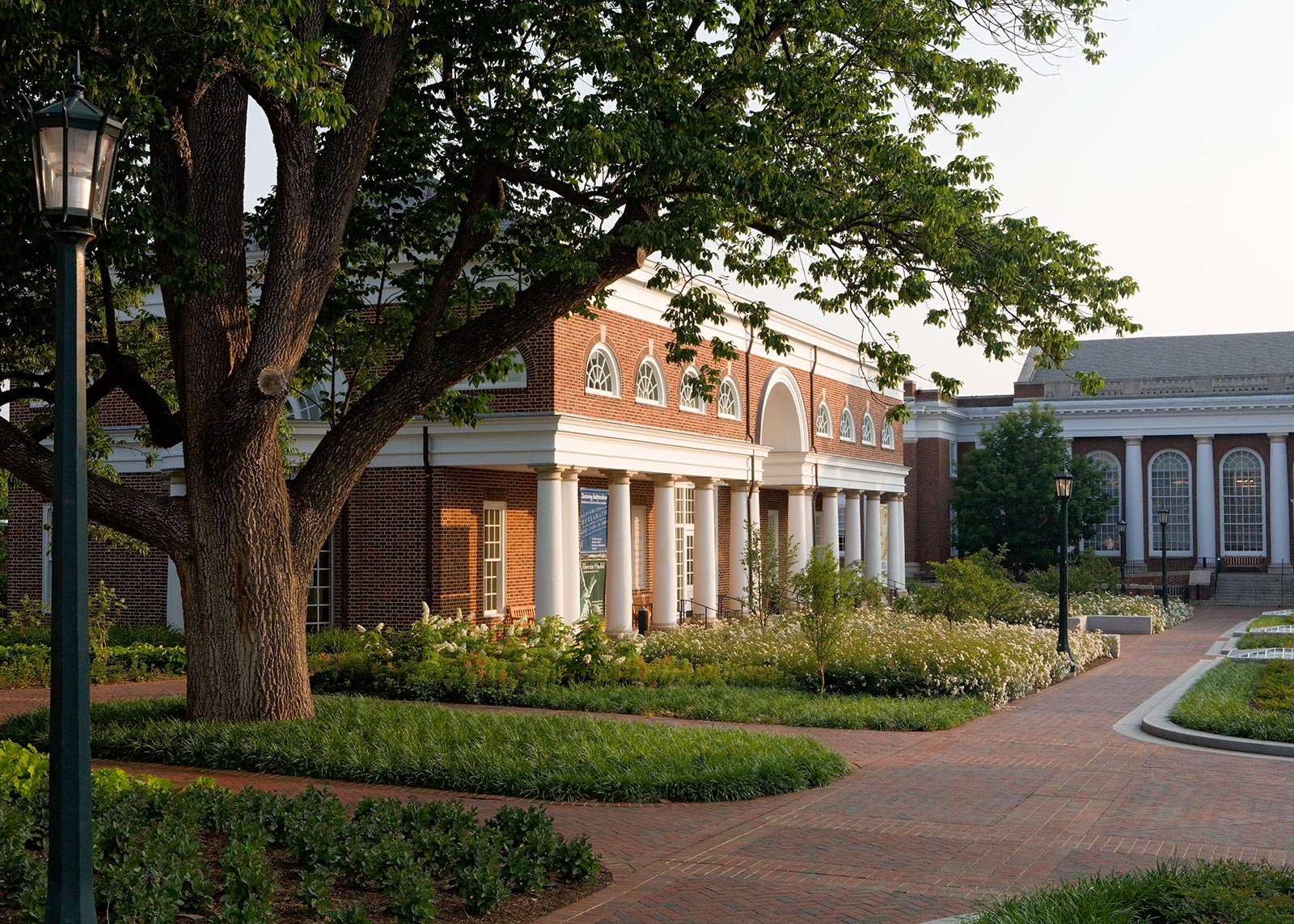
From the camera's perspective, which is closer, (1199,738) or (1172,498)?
(1199,738)

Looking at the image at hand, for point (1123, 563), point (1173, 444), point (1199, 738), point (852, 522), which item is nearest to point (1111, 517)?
point (1173, 444)

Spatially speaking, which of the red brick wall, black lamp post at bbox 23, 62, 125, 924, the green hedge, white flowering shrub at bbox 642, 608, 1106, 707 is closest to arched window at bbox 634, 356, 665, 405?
white flowering shrub at bbox 642, 608, 1106, 707

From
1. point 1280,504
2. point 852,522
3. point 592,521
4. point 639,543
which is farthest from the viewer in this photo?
point 1280,504

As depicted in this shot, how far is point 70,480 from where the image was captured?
5605 millimetres

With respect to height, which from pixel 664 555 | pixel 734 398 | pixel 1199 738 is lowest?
pixel 1199 738

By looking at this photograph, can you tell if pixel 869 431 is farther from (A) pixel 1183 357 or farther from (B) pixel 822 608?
(A) pixel 1183 357

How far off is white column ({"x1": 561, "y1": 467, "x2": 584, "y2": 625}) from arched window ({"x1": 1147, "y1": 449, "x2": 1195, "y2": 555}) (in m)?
40.4

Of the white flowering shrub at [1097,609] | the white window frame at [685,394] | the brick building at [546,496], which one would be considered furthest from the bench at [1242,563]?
the white window frame at [685,394]

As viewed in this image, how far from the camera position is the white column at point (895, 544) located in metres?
41.7

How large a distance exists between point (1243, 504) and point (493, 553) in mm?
41846

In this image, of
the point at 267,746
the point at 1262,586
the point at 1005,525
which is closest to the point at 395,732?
the point at 267,746

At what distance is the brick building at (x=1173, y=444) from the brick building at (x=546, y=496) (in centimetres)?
2618

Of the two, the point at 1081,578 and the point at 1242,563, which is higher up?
the point at 1081,578

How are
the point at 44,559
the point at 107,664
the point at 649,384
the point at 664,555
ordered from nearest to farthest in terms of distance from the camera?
the point at 107,664 < the point at 44,559 < the point at 664,555 < the point at 649,384
